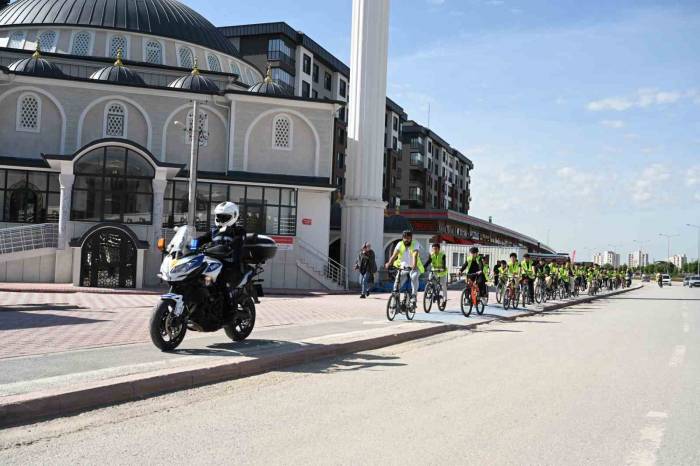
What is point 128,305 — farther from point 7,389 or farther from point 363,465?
point 363,465

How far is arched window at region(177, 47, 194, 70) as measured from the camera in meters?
43.7

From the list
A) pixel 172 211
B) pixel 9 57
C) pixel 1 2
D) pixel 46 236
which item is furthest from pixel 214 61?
pixel 1 2

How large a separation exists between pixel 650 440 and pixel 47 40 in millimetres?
44509

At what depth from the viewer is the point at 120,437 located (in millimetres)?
5059

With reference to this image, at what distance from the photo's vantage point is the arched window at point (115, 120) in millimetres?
33281

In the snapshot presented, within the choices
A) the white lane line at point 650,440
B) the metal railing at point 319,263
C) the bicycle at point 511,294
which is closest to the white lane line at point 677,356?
the white lane line at point 650,440

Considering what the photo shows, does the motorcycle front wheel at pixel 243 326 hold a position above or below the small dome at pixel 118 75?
below

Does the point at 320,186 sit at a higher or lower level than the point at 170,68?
lower

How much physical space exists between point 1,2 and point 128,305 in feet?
167

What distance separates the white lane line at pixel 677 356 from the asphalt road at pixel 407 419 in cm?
10

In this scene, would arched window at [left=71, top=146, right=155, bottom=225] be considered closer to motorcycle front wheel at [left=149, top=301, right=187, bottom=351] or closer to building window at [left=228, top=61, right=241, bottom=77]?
building window at [left=228, top=61, right=241, bottom=77]

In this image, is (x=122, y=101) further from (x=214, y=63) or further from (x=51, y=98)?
(x=214, y=63)

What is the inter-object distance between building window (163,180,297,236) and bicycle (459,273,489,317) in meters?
15.9

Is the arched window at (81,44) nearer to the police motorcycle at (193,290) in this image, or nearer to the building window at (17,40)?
the building window at (17,40)
